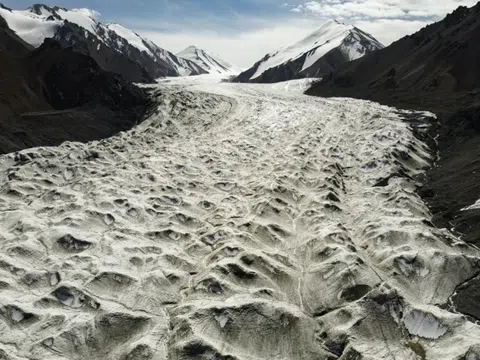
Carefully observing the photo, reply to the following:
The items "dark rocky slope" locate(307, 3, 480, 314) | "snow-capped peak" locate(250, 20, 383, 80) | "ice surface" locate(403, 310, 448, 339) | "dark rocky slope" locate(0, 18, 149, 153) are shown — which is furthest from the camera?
"snow-capped peak" locate(250, 20, 383, 80)

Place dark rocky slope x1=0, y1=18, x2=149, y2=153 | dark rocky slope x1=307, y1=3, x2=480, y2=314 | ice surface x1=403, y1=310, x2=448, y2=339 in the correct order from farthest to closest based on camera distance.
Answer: dark rocky slope x1=0, y1=18, x2=149, y2=153
dark rocky slope x1=307, y1=3, x2=480, y2=314
ice surface x1=403, y1=310, x2=448, y2=339

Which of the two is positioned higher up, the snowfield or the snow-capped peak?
the snow-capped peak

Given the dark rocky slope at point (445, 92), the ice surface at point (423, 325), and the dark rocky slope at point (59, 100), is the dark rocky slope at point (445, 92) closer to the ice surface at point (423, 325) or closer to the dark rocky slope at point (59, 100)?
the ice surface at point (423, 325)

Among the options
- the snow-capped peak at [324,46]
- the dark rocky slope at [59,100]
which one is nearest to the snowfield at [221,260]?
the dark rocky slope at [59,100]

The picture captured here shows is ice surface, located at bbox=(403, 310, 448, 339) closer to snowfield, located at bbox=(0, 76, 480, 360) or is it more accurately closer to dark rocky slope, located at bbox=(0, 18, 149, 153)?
snowfield, located at bbox=(0, 76, 480, 360)

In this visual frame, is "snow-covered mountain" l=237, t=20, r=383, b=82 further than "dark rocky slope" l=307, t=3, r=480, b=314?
Yes

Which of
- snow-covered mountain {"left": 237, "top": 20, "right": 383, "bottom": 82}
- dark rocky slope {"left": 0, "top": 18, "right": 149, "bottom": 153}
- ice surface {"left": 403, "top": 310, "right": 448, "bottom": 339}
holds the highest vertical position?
snow-covered mountain {"left": 237, "top": 20, "right": 383, "bottom": 82}

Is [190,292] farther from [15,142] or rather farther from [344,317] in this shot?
[15,142]

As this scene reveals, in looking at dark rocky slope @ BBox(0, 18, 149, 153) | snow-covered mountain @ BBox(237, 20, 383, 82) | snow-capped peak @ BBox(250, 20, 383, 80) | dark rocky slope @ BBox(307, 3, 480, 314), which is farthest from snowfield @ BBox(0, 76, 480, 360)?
snow-capped peak @ BBox(250, 20, 383, 80)
